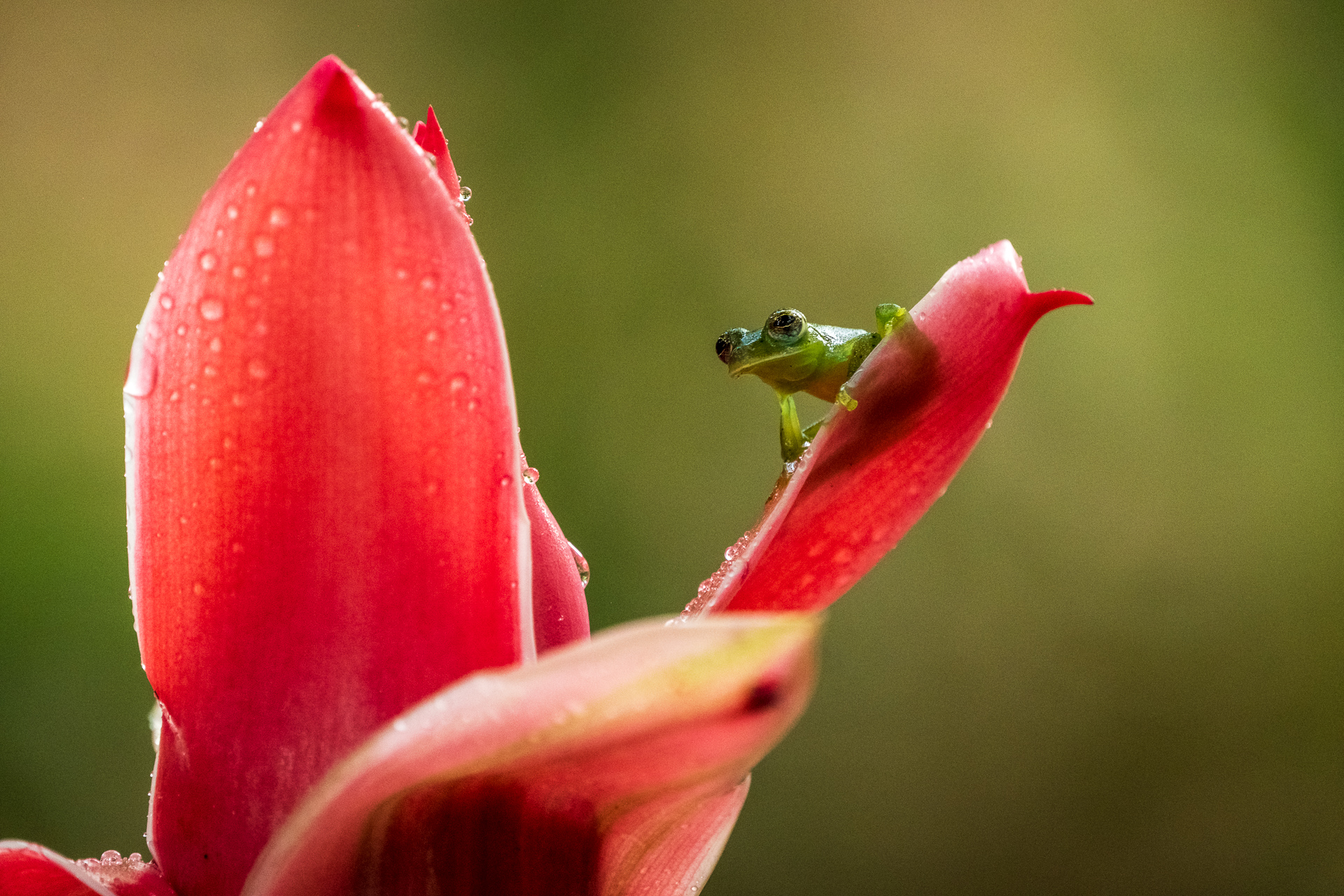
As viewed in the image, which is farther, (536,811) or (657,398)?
(657,398)

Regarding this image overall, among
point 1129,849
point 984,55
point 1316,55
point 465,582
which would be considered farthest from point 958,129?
point 465,582

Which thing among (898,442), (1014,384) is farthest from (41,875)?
(1014,384)

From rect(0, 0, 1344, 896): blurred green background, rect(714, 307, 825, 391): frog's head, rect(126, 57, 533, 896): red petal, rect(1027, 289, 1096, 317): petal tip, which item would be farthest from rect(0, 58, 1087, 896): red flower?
rect(0, 0, 1344, 896): blurred green background

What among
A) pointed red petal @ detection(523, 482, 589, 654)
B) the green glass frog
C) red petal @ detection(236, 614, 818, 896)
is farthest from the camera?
the green glass frog

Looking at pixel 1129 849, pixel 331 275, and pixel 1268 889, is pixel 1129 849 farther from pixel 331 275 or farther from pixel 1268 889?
pixel 331 275

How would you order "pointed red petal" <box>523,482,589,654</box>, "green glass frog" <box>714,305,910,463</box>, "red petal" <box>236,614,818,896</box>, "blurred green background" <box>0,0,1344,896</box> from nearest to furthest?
"red petal" <box>236,614,818,896</box>, "pointed red petal" <box>523,482,589,654</box>, "green glass frog" <box>714,305,910,463</box>, "blurred green background" <box>0,0,1344,896</box>

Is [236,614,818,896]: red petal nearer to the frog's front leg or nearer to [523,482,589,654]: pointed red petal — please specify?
[523,482,589,654]: pointed red petal

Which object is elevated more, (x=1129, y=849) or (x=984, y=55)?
(x=984, y=55)
